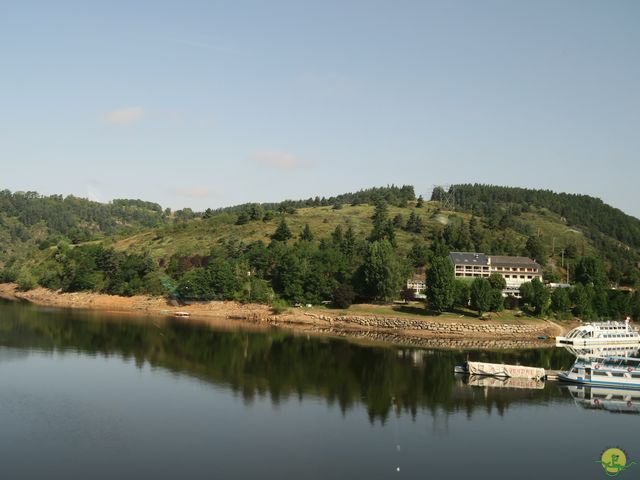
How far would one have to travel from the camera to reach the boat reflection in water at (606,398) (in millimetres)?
53906

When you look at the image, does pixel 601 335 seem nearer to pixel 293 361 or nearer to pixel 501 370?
pixel 501 370

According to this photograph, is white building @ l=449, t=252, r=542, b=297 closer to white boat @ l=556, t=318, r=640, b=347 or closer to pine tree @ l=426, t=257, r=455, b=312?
pine tree @ l=426, t=257, r=455, b=312

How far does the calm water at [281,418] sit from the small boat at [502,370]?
5.43ft

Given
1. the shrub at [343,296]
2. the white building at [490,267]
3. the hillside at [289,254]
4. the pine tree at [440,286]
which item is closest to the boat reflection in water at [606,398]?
the pine tree at [440,286]

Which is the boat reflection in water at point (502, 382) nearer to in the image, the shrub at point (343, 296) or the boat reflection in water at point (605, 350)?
the boat reflection in water at point (605, 350)

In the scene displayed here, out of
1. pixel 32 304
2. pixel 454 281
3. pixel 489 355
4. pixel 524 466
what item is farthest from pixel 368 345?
pixel 32 304

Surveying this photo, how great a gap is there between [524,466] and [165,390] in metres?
33.1

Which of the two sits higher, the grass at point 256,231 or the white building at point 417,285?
the grass at point 256,231

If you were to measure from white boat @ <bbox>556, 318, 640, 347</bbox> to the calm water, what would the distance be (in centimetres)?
1151

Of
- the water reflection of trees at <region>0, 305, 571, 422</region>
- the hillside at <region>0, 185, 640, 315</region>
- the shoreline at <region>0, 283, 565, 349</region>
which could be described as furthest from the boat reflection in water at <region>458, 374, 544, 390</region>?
the hillside at <region>0, 185, 640, 315</region>

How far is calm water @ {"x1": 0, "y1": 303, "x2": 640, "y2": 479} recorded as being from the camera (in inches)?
1508

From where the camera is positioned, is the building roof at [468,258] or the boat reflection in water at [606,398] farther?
the building roof at [468,258]

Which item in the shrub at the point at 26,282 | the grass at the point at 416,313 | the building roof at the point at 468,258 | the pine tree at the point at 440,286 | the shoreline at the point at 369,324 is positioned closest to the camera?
the shoreline at the point at 369,324

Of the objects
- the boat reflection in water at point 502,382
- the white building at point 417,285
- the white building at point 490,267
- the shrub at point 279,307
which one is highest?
the white building at point 490,267
